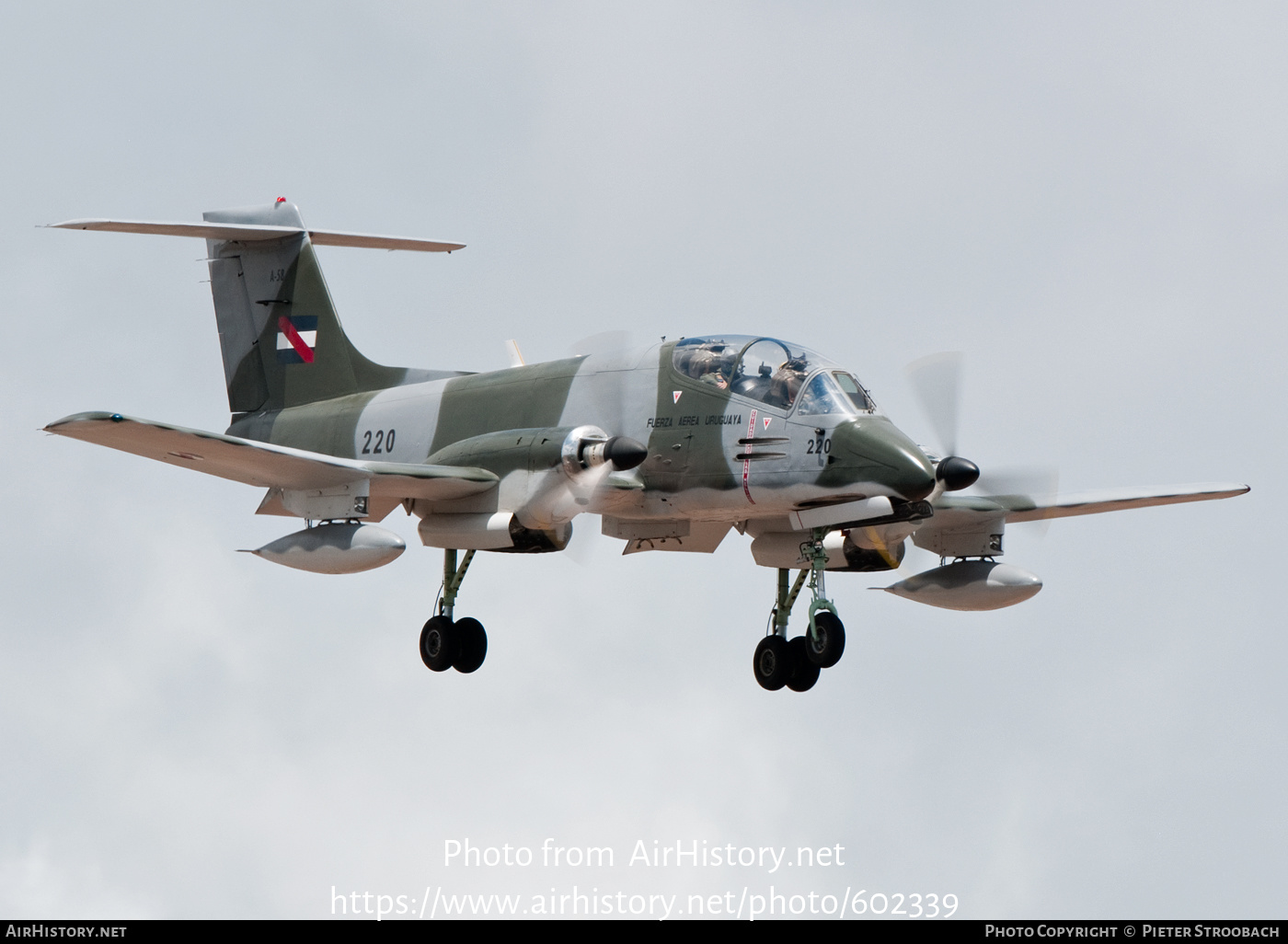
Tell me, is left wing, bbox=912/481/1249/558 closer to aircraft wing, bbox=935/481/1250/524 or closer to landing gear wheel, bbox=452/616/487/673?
aircraft wing, bbox=935/481/1250/524

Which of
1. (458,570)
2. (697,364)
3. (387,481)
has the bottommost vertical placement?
(458,570)

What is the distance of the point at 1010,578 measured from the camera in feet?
71.1

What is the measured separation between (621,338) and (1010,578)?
19.2ft

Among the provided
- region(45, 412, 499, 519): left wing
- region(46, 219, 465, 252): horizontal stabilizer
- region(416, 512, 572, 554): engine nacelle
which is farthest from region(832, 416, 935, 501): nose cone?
region(46, 219, 465, 252): horizontal stabilizer

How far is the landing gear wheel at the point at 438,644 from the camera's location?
22.0m

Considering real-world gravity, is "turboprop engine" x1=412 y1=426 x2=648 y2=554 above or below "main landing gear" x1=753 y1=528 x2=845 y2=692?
above

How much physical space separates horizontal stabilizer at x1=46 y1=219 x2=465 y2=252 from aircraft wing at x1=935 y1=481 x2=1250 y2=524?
9.25 meters

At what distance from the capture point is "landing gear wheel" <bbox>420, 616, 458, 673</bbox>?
2203 cm

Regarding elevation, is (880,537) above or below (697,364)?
below

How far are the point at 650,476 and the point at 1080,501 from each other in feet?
19.8

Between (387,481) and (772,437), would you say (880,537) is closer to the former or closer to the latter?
(772,437)

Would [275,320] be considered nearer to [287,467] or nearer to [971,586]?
[287,467]

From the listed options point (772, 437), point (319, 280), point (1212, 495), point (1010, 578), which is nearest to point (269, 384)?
point (319, 280)

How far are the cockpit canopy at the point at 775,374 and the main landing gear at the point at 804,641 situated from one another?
1.65 m
